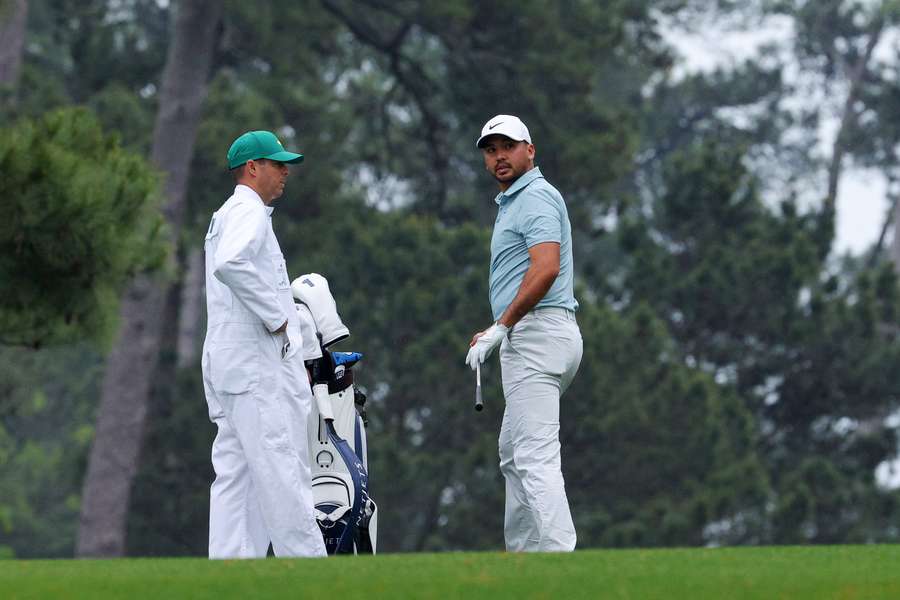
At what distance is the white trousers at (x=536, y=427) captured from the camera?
7.07 metres

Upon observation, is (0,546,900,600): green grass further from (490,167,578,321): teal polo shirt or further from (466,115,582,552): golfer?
(490,167,578,321): teal polo shirt

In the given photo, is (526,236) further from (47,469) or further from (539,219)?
(47,469)

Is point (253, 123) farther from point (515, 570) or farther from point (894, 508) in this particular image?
point (515, 570)

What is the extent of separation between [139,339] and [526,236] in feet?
49.7

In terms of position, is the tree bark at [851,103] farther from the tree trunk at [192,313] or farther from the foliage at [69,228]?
the foliage at [69,228]

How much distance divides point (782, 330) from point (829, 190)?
44.4 ft

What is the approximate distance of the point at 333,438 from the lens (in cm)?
830

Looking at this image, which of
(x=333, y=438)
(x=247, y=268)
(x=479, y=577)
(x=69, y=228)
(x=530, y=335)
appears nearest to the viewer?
(x=479, y=577)

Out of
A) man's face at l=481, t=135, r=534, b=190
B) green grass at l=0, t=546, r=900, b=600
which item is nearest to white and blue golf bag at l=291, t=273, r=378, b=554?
man's face at l=481, t=135, r=534, b=190

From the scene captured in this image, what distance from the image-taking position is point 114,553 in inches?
842

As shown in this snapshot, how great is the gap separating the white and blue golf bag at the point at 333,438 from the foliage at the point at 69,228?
12.8 ft

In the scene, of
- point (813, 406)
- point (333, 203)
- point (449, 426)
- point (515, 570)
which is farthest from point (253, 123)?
point (515, 570)

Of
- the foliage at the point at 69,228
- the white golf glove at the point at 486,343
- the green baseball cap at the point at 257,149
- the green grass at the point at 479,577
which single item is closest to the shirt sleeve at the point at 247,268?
the green baseball cap at the point at 257,149

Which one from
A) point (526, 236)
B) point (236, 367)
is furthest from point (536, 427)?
point (236, 367)
